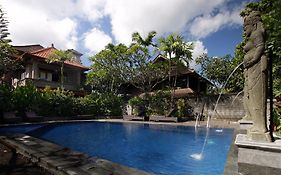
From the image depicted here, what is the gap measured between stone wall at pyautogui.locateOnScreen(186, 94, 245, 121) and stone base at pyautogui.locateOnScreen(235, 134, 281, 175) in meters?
17.5

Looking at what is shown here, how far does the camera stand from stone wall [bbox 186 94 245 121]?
19.7 m

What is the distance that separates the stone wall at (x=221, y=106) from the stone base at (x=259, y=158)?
688 inches

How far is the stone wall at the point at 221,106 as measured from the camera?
64.5ft

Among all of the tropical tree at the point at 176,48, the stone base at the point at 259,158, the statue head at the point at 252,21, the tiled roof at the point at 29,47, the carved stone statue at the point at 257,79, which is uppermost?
the tiled roof at the point at 29,47

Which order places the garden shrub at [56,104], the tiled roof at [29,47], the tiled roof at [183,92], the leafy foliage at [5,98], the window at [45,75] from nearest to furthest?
the leafy foliage at [5,98], the garden shrub at [56,104], the tiled roof at [183,92], the window at [45,75], the tiled roof at [29,47]

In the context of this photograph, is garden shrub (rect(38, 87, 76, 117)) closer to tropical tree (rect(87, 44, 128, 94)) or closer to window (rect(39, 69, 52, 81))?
tropical tree (rect(87, 44, 128, 94))

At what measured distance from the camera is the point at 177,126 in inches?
663

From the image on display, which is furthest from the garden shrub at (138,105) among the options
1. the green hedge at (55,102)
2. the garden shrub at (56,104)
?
the garden shrub at (56,104)

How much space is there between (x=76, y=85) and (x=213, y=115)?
745 inches

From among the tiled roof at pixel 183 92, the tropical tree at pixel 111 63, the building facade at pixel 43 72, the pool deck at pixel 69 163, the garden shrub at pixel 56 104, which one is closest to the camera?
the pool deck at pixel 69 163

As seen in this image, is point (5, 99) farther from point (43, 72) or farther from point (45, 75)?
point (45, 75)

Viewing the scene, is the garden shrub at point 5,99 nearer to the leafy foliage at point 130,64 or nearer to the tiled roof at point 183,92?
the leafy foliage at point 130,64

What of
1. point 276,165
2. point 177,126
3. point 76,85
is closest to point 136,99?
point 177,126

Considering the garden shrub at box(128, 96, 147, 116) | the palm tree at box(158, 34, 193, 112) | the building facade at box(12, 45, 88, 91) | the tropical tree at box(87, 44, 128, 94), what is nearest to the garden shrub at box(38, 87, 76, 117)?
the tropical tree at box(87, 44, 128, 94)
